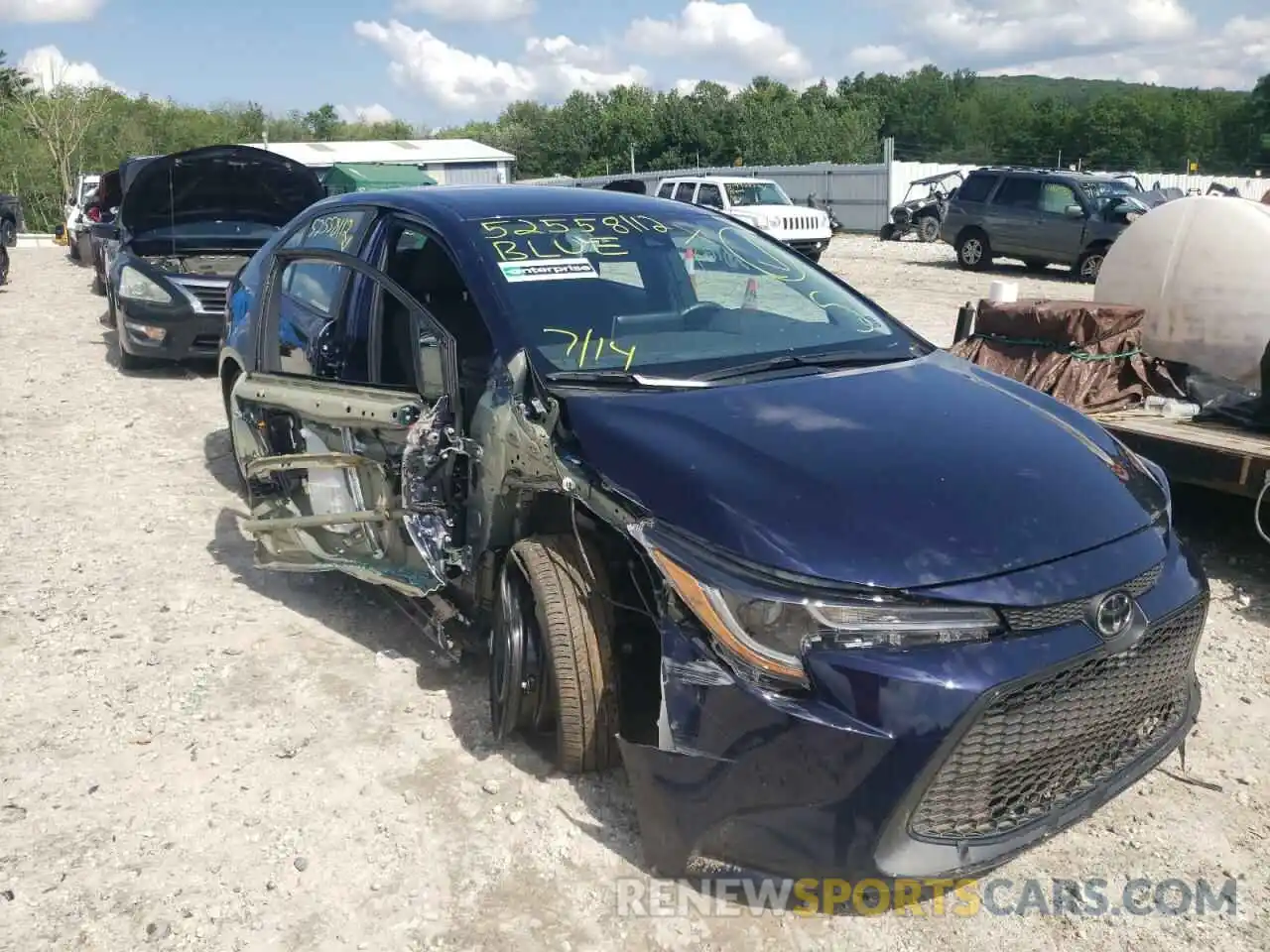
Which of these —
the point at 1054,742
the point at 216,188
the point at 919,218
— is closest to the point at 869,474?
the point at 1054,742

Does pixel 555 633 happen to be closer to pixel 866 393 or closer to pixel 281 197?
pixel 866 393

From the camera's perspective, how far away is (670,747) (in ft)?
8.57

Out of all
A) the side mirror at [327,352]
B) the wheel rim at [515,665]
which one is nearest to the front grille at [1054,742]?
the wheel rim at [515,665]

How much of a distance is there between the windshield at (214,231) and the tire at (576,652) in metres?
8.51

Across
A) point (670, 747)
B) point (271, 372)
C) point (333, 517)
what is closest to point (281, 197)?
point (271, 372)

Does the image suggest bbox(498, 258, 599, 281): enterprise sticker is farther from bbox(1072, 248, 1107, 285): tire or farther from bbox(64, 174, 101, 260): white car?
bbox(64, 174, 101, 260): white car

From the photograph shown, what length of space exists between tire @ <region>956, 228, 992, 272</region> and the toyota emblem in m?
17.8

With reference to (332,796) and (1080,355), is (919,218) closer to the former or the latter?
(1080,355)

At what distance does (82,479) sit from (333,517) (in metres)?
3.42

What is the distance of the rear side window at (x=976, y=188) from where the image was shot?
749 inches

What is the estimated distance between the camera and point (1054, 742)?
253cm

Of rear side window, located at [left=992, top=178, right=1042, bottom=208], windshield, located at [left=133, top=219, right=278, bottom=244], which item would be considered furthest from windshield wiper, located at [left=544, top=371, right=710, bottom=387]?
rear side window, located at [left=992, top=178, right=1042, bottom=208]

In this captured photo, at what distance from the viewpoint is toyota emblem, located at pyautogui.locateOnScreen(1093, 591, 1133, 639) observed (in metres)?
2.54

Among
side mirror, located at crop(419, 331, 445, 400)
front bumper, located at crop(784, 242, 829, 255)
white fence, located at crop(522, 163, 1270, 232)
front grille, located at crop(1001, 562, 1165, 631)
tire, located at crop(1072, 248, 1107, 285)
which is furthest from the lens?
white fence, located at crop(522, 163, 1270, 232)
